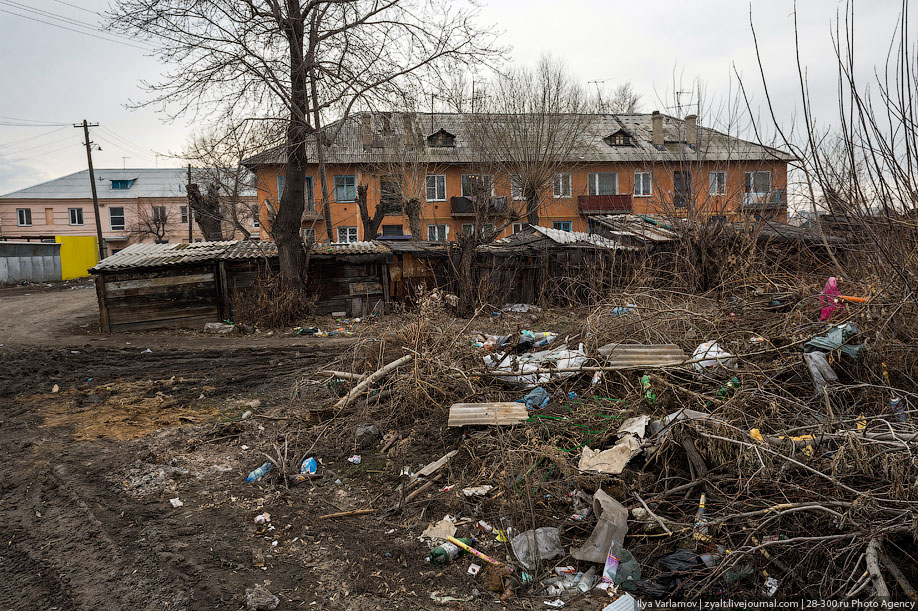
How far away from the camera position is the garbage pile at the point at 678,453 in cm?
285

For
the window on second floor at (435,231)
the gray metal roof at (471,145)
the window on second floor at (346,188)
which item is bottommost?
the window on second floor at (435,231)

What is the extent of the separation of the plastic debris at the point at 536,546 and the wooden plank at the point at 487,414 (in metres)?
1.14

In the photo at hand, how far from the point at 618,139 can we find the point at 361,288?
67.4 feet

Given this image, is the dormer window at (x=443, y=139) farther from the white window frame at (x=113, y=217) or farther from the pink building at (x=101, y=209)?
the white window frame at (x=113, y=217)

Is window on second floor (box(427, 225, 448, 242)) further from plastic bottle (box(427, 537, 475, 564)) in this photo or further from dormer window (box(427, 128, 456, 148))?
plastic bottle (box(427, 537, 475, 564))

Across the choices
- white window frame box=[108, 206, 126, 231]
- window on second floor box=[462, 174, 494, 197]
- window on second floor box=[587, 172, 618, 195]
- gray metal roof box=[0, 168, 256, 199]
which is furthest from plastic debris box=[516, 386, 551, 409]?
white window frame box=[108, 206, 126, 231]

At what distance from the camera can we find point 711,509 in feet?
10.8

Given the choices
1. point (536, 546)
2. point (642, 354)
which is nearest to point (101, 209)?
point (642, 354)

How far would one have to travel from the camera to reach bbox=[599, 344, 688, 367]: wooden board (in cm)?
482

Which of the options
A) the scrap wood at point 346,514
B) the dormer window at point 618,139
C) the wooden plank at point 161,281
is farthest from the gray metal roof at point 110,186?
the scrap wood at point 346,514

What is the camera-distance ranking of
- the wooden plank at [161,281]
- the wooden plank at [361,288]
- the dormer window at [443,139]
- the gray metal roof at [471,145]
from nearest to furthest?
the wooden plank at [161,281] → the wooden plank at [361,288] → the gray metal roof at [471,145] → the dormer window at [443,139]

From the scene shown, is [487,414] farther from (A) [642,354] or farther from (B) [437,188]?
(B) [437,188]

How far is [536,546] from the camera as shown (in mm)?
3309

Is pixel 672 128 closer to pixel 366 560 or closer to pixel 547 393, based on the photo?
pixel 547 393
